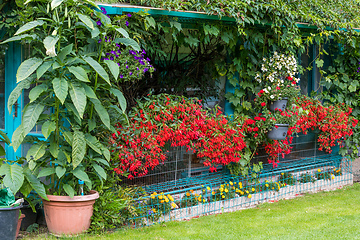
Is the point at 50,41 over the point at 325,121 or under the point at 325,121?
over

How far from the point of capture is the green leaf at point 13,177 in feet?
14.2

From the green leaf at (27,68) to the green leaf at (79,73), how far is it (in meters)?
0.33

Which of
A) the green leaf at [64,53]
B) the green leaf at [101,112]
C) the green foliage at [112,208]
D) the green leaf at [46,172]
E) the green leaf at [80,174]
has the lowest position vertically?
the green foliage at [112,208]

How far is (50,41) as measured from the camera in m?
4.29

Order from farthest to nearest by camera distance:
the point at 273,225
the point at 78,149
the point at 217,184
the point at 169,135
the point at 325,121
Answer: the point at 325,121 < the point at 217,184 < the point at 273,225 < the point at 169,135 < the point at 78,149

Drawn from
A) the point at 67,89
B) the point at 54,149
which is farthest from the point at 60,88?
the point at 54,149

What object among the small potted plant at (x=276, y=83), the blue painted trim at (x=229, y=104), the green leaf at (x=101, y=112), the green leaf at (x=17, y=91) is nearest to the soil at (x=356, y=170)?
the small potted plant at (x=276, y=83)

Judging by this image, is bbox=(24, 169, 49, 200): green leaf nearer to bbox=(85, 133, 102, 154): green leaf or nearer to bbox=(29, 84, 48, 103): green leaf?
bbox=(85, 133, 102, 154): green leaf

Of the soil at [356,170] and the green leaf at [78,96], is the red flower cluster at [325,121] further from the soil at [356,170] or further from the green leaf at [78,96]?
the green leaf at [78,96]

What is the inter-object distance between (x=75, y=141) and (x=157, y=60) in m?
3.54

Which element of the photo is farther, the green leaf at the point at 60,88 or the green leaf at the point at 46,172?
the green leaf at the point at 46,172

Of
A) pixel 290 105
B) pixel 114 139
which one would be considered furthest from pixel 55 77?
→ pixel 290 105

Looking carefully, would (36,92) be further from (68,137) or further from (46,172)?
(46,172)

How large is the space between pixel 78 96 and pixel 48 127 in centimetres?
45
